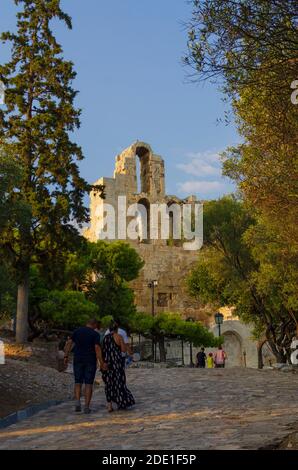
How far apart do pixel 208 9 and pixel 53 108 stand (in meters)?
15.2

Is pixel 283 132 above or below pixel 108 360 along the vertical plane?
above

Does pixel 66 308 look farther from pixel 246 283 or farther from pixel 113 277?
pixel 246 283

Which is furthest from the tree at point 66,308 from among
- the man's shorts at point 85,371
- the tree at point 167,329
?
the man's shorts at point 85,371

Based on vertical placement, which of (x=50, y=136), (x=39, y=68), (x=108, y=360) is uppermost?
(x=39, y=68)

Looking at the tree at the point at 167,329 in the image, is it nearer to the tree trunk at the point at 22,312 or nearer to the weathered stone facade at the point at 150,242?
the tree trunk at the point at 22,312

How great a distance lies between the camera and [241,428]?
8.98 meters

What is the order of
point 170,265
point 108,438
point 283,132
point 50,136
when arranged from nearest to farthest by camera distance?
point 108,438
point 283,132
point 50,136
point 170,265

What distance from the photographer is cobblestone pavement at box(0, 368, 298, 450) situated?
8094mm

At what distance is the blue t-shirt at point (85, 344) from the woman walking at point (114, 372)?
1.48ft

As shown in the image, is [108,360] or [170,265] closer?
[108,360]

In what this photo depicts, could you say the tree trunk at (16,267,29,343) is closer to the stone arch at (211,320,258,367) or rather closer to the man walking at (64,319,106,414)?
the man walking at (64,319,106,414)
